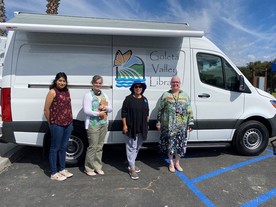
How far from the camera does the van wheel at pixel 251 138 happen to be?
16.4 ft

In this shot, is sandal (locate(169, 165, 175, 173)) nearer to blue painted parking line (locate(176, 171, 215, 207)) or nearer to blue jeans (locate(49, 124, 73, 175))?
blue painted parking line (locate(176, 171, 215, 207))

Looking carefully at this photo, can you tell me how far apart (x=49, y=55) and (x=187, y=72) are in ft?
8.40

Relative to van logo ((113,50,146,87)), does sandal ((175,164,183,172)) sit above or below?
below

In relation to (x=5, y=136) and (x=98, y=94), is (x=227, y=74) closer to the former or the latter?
(x=98, y=94)

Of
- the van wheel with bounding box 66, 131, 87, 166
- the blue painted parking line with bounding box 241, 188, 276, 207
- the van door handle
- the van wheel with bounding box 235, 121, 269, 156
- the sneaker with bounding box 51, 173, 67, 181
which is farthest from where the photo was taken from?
the van wheel with bounding box 235, 121, 269, 156

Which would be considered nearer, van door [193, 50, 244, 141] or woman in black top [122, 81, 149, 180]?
woman in black top [122, 81, 149, 180]

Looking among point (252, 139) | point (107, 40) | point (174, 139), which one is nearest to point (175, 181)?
point (174, 139)

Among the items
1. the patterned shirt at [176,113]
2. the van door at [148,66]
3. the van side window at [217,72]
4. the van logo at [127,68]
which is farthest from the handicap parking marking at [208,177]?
the van logo at [127,68]

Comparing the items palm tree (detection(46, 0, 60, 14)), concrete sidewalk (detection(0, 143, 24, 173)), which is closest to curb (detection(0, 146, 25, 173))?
A: concrete sidewalk (detection(0, 143, 24, 173))

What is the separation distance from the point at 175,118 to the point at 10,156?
3.24 m

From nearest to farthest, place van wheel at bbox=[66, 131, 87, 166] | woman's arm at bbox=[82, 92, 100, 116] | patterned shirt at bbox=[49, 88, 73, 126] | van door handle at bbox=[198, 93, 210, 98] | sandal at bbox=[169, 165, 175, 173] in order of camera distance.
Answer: patterned shirt at bbox=[49, 88, 73, 126]
woman's arm at bbox=[82, 92, 100, 116]
sandal at bbox=[169, 165, 175, 173]
van wheel at bbox=[66, 131, 87, 166]
van door handle at bbox=[198, 93, 210, 98]

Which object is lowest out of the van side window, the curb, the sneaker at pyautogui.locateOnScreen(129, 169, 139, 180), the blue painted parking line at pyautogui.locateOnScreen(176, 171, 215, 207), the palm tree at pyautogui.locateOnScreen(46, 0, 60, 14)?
the blue painted parking line at pyautogui.locateOnScreen(176, 171, 215, 207)

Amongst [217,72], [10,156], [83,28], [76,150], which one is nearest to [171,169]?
[76,150]

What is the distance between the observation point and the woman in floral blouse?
4051 millimetres
